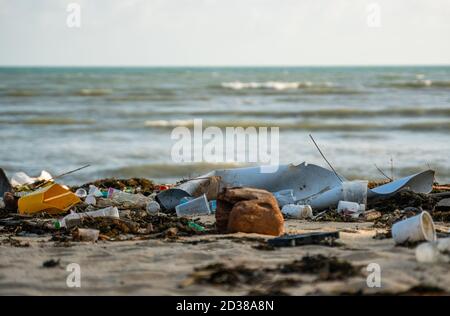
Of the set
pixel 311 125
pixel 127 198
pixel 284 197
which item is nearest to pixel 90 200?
pixel 127 198

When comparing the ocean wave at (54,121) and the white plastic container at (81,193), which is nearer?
the white plastic container at (81,193)

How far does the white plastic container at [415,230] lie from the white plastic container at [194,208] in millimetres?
1942

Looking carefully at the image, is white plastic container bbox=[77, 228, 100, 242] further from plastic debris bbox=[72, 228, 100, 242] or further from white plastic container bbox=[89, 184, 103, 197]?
white plastic container bbox=[89, 184, 103, 197]

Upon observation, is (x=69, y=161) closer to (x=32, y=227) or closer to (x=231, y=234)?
(x=32, y=227)

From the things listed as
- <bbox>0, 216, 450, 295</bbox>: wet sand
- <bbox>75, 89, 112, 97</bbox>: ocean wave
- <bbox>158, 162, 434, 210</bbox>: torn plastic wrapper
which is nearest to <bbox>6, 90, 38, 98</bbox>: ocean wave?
<bbox>75, 89, 112, 97</bbox>: ocean wave

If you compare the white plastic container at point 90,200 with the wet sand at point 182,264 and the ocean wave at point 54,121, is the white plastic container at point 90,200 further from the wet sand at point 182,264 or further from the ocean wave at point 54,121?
the ocean wave at point 54,121

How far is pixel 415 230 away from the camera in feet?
13.9

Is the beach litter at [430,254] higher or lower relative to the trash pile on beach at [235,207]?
higher

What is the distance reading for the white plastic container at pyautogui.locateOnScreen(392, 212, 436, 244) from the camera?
424cm

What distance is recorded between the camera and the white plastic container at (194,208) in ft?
19.4

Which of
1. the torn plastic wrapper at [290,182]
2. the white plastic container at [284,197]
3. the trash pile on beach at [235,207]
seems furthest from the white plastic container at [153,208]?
the white plastic container at [284,197]

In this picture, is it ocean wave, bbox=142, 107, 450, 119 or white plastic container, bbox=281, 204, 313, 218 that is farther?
ocean wave, bbox=142, 107, 450, 119

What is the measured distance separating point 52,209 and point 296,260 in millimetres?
2679

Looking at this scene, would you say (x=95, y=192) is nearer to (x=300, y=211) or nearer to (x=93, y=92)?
(x=300, y=211)
